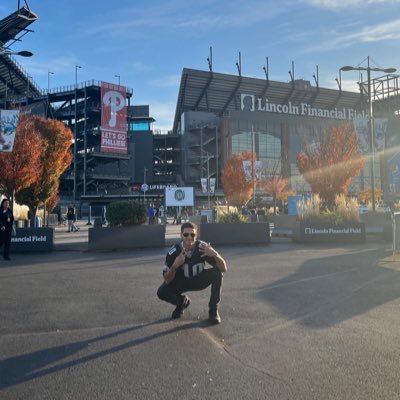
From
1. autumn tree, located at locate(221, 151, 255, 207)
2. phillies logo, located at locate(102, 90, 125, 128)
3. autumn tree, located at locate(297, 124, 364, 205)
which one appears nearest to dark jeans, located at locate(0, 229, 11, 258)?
autumn tree, located at locate(297, 124, 364, 205)

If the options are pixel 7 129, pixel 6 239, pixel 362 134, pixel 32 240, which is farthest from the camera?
pixel 362 134

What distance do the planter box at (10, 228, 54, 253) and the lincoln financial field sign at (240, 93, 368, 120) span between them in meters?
73.9

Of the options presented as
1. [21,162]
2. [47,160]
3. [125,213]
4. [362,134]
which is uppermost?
[362,134]

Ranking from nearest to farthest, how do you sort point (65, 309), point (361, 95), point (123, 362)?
point (123, 362)
point (65, 309)
point (361, 95)

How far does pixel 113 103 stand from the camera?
74625mm

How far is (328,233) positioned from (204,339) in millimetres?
12534

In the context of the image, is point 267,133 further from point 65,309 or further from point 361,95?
point 65,309

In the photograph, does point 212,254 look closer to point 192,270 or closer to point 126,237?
point 192,270

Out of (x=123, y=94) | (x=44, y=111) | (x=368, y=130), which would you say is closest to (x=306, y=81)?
(x=123, y=94)

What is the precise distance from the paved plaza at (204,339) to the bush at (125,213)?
17.9 feet

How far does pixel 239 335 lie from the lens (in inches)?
195

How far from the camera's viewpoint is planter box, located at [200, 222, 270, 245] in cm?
1568

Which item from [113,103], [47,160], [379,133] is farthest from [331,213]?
[113,103]

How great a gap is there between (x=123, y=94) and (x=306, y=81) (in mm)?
42161
